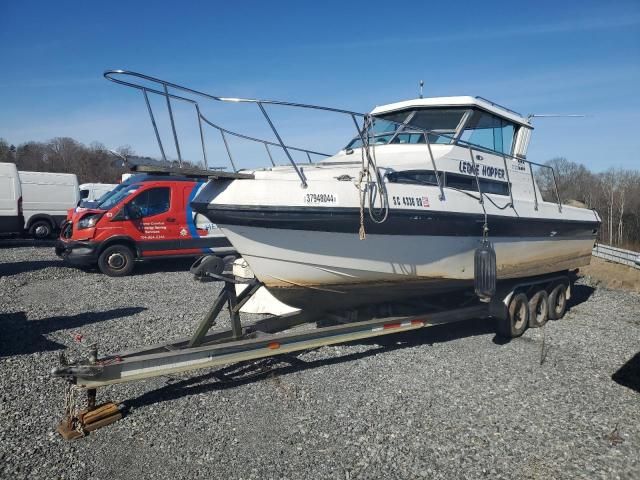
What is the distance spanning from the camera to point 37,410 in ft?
11.9

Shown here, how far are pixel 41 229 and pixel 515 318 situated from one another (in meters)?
14.0

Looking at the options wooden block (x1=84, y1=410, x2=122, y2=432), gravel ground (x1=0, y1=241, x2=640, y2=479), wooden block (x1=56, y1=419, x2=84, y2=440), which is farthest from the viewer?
wooden block (x1=84, y1=410, x2=122, y2=432)

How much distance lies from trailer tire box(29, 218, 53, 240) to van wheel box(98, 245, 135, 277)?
696cm

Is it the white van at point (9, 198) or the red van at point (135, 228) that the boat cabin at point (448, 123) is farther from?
the white van at point (9, 198)

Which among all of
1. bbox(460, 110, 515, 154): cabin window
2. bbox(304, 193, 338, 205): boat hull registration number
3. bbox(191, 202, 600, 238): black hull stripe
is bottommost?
bbox(191, 202, 600, 238): black hull stripe

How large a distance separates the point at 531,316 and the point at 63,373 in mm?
5573

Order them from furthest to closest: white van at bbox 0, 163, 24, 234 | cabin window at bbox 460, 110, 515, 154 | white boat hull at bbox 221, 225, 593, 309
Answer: white van at bbox 0, 163, 24, 234
cabin window at bbox 460, 110, 515, 154
white boat hull at bbox 221, 225, 593, 309

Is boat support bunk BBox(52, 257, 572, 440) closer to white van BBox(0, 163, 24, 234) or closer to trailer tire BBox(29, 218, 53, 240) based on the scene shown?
white van BBox(0, 163, 24, 234)

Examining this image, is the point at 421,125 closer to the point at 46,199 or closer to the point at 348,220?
the point at 348,220

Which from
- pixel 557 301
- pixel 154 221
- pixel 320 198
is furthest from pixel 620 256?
pixel 320 198

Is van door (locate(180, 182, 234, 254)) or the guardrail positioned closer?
van door (locate(180, 182, 234, 254))

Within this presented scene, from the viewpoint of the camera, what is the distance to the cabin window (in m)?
6.10

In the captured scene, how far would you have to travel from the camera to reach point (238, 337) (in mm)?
4426

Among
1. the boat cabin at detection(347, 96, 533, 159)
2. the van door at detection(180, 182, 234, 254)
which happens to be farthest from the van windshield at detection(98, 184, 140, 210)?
the boat cabin at detection(347, 96, 533, 159)
